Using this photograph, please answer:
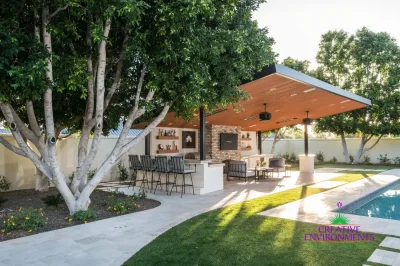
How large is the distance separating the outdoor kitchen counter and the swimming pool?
3728 millimetres

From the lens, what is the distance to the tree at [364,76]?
17.1m

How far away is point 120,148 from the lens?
256 inches

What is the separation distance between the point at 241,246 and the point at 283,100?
7.51 metres

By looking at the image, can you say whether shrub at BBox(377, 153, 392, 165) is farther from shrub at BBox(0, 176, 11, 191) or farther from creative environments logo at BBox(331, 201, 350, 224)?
shrub at BBox(0, 176, 11, 191)

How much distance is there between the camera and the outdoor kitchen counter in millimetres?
8956

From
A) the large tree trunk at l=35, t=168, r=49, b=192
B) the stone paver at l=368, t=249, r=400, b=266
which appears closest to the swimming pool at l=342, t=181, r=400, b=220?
the stone paver at l=368, t=249, r=400, b=266

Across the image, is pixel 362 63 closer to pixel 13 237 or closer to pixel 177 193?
pixel 177 193

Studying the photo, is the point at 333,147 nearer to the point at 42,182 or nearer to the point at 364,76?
the point at 364,76

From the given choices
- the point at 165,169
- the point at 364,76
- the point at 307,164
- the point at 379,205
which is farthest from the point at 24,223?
the point at 364,76

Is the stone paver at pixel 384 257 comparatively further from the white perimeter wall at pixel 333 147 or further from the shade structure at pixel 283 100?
the white perimeter wall at pixel 333 147

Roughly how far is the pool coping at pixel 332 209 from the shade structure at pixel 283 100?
A: 9.76ft

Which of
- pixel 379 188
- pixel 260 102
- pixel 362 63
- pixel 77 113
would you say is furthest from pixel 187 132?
pixel 362 63

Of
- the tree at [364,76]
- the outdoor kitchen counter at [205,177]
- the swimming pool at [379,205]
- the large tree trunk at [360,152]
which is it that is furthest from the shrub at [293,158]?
the outdoor kitchen counter at [205,177]

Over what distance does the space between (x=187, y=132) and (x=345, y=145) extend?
10995 millimetres
